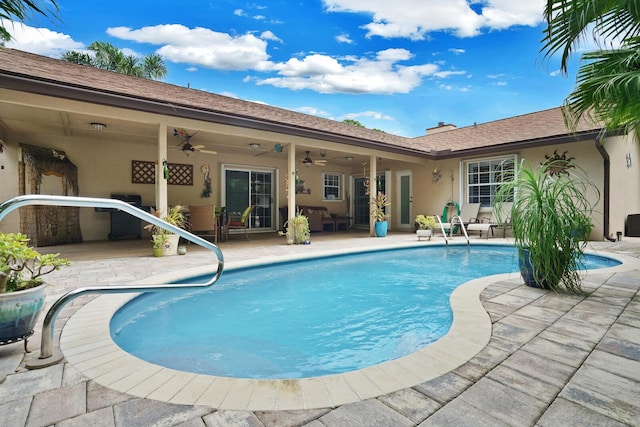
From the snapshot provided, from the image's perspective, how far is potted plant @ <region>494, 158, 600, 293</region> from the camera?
3.16 metres

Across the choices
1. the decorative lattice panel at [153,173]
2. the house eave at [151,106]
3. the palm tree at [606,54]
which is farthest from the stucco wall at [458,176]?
the decorative lattice panel at [153,173]

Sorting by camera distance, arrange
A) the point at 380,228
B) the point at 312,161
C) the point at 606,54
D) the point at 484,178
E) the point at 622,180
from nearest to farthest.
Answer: the point at 606,54
the point at 622,180
the point at 380,228
the point at 484,178
the point at 312,161

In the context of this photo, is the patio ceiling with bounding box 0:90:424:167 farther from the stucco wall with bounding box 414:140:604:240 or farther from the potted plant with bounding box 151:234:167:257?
the potted plant with bounding box 151:234:167:257

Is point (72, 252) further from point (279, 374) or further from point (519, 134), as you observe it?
point (519, 134)

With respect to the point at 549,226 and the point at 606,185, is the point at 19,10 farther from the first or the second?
the point at 606,185

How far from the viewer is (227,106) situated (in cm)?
728

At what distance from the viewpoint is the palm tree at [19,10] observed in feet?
6.16

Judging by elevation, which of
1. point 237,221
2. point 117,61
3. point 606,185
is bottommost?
point 237,221

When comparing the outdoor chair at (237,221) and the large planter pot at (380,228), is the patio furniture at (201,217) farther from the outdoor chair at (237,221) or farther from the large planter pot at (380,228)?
the large planter pot at (380,228)

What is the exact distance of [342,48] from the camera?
16.1 m

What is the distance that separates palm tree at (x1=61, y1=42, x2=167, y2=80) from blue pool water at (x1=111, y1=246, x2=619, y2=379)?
19.2 metres

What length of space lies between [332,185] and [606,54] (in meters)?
9.41

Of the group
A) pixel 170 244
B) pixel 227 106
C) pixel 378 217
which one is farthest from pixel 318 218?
pixel 170 244

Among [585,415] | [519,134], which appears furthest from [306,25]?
[585,415]
